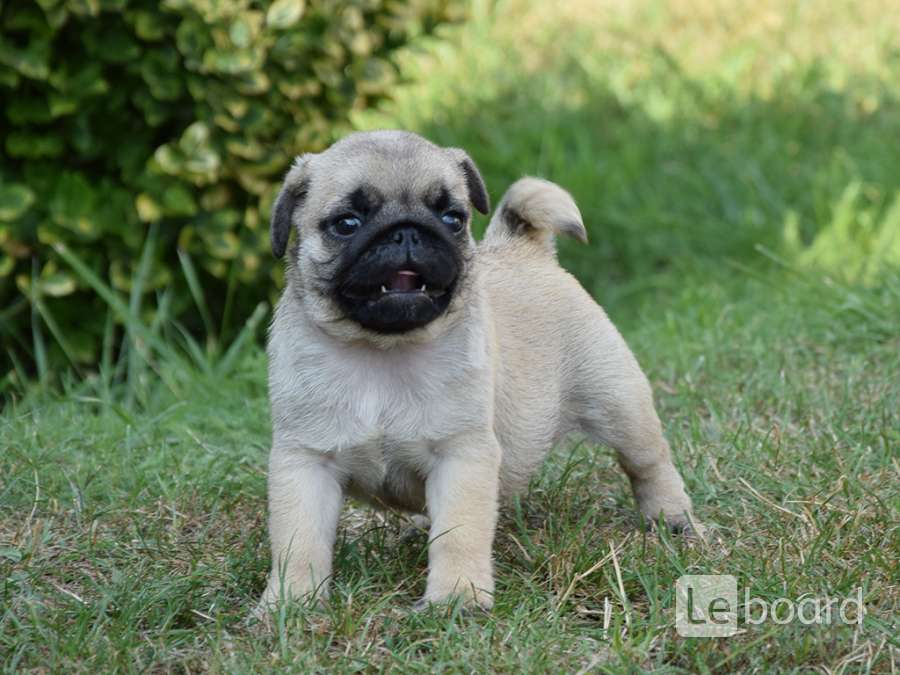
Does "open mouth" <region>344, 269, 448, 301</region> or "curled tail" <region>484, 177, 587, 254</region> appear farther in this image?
"curled tail" <region>484, 177, 587, 254</region>

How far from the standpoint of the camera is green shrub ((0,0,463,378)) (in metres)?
6.43

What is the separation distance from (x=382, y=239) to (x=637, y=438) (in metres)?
1.27

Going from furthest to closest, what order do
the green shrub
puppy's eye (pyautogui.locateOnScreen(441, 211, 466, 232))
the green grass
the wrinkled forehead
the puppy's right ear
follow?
the green shrub → the puppy's right ear → puppy's eye (pyautogui.locateOnScreen(441, 211, 466, 232)) → the wrinkled forehead → the green grass

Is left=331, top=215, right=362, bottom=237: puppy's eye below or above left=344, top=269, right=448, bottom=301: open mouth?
above

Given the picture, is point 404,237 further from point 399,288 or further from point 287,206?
point 287,206

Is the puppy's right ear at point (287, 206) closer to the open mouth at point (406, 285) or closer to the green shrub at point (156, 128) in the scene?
the open mouth at point (406, 285)

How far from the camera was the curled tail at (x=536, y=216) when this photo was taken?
489 centimetres

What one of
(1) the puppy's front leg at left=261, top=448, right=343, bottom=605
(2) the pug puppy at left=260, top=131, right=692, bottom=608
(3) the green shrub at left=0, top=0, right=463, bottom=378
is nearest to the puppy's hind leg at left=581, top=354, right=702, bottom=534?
(2) the pug puppy at left=260, top=131, right=692, bottom=608

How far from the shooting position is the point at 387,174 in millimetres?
4004

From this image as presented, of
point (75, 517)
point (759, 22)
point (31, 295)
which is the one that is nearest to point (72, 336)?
point (31, 295)

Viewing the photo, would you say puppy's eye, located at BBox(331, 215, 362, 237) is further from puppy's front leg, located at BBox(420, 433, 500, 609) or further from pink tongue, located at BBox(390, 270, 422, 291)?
puppy's front leg, located at BBox(420, 433, 500, 609)

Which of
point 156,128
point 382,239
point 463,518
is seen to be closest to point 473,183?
point 382,239

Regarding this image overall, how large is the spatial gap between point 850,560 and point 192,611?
1911 mm

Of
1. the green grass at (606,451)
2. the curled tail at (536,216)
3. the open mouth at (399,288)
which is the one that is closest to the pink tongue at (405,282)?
the open mouth at (399,288)
